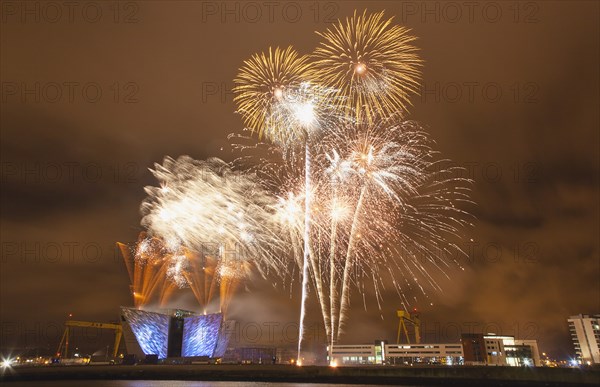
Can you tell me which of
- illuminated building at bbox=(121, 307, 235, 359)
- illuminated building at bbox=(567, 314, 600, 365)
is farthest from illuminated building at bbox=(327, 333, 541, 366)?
illuminated building at bbox=(121, 307, 235, 359)

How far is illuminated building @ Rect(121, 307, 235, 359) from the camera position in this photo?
10044 centimetres

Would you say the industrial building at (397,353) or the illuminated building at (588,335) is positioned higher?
the illuminated building at (588,335)

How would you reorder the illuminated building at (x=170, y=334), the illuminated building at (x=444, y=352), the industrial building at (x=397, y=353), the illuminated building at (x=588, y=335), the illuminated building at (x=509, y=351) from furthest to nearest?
the illuminated building at (x=588, y=335) → the industrial building at (x=397, y=353) → the illuminated building at (x=444, y=352) → the illuminated building at (x=509, y=351) → the illuminated building at (x=170, y=334)

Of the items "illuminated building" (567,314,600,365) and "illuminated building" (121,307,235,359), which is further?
"illuminated building" (567,314,600,365)

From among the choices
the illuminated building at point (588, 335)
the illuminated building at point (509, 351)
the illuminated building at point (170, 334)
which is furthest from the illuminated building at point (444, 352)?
the illuminated building at point (170, 334)

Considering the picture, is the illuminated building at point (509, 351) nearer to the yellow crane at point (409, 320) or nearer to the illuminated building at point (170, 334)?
the yellow crane at point (409, 320)

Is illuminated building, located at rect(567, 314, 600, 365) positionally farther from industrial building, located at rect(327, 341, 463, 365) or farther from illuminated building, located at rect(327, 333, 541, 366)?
industrial building, located at rect(327, 341, 463, 365)

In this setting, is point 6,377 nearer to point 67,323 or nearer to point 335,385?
point 335,385

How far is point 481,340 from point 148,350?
9238 cm

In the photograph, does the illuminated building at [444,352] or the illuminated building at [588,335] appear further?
the illuminated building at [588,335]

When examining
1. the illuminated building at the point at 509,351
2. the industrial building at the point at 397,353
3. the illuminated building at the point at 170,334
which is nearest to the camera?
the illuminated building at the point at 170,334

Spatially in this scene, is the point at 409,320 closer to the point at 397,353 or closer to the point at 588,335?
the point at 397,353

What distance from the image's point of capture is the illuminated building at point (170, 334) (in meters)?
100

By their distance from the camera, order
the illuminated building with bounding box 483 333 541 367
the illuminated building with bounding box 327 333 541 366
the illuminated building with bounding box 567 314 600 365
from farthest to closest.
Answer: the illuminated building with bounding box 567 314 600 365 < the illuminated building with bounding box 327 333 541 366 < the illuminated building with bounding box 483 333 541 367
